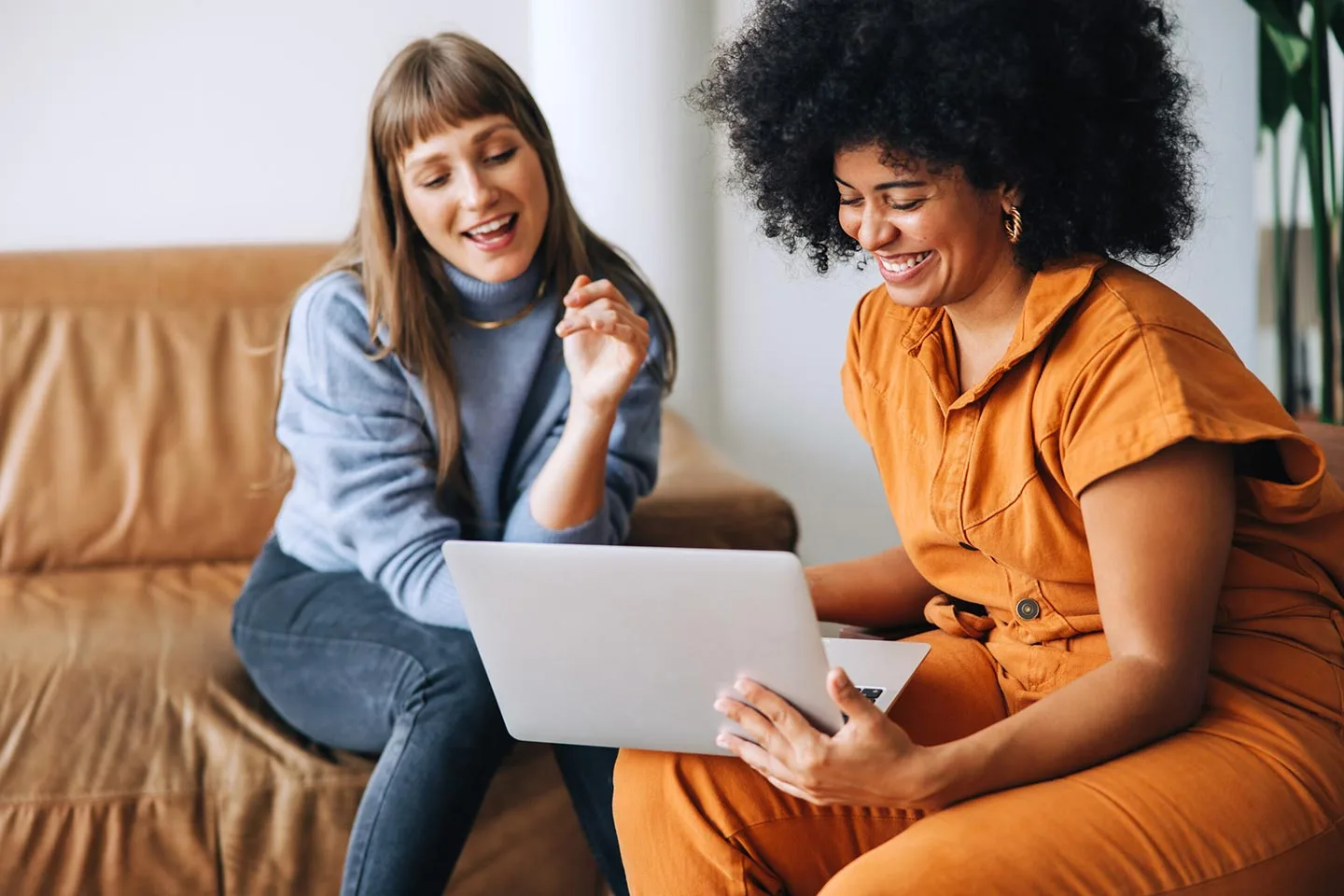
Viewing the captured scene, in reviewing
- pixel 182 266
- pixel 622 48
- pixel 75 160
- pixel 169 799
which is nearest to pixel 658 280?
pixel 622 48

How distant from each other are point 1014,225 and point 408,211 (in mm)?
860

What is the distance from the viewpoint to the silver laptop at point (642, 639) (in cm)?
95

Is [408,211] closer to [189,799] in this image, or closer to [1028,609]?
[189,799]

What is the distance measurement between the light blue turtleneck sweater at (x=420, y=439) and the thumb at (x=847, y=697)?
2.22 ft

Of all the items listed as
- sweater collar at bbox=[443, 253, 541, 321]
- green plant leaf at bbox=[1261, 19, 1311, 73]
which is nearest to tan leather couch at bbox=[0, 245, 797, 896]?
sweater collar at bbox=[443, 253, 541, 321]

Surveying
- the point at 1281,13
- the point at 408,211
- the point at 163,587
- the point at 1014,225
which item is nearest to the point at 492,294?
the point at 408,211

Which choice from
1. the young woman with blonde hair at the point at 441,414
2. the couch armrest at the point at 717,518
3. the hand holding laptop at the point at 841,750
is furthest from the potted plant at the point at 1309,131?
the hand holding laptop at the point at 841,750

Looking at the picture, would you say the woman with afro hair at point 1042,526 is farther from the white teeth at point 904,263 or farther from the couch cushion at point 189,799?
the couch cushion at point 189,799

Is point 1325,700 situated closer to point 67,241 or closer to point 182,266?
point 182,266

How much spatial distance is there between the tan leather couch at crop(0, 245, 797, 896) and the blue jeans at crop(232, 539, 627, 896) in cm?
7

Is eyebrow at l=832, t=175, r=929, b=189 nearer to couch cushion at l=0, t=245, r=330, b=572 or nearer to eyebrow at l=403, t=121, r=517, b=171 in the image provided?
eyebrow at l=403, t=121, r=517, b=171

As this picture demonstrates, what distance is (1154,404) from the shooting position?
95cm

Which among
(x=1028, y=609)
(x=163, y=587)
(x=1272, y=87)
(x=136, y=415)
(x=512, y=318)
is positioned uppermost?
(x=1272, y=87)

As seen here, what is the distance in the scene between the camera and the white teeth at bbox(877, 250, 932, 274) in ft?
3.59
